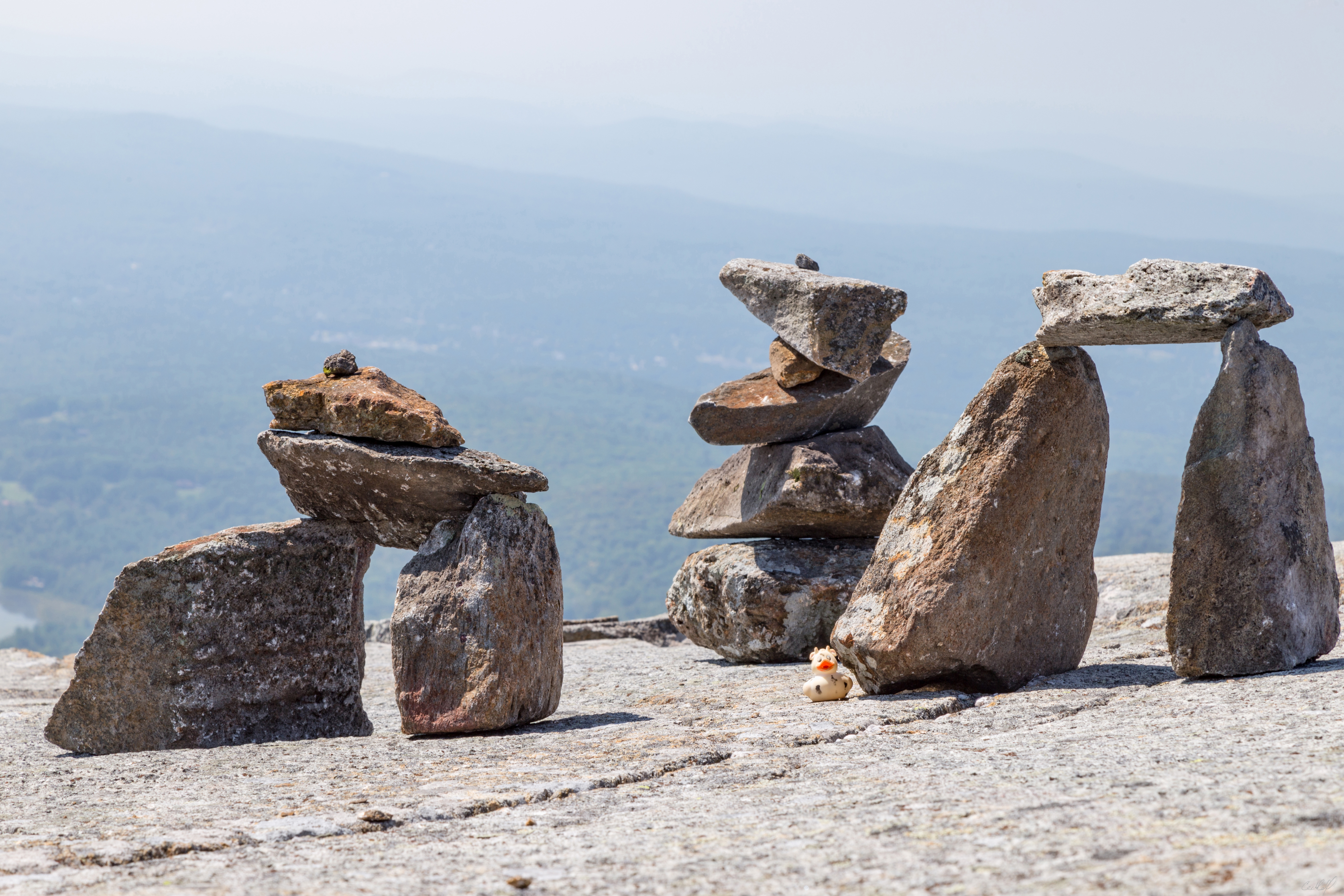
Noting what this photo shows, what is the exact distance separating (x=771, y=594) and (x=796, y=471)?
1.16m

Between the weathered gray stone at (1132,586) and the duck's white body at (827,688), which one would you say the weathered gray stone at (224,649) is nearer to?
the duck's white body at (827,688)

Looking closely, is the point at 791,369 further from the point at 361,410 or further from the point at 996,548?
the point at 361,410

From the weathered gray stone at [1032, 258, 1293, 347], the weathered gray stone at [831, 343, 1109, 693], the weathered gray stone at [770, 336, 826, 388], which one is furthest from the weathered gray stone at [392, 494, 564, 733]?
the weathered gray stone at [770, 336, 826, 388]

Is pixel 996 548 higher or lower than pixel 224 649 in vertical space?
higher

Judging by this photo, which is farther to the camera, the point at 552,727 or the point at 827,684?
the point at 827,684

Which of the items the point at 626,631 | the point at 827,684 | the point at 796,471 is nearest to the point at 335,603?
the point at 827,684

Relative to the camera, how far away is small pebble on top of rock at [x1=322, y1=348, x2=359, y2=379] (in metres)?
8.84

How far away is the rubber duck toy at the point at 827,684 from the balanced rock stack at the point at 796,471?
97.9 inches

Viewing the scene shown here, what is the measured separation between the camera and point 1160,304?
7.50 metres

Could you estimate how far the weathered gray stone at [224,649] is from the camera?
8383mm

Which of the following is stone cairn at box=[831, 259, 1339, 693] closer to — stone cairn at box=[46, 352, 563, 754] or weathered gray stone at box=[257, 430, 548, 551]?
stone cairn at box=[46, 352, 563, 754]

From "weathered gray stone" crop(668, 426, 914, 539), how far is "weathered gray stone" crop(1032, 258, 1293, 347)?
3008 millimetres

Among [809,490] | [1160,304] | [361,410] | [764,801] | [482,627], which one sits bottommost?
[482,627]

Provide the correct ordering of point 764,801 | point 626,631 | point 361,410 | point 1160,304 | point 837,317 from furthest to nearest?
point 626,631 < point 837,317 < point 361,410 < point 1160,304 < point 764,801
